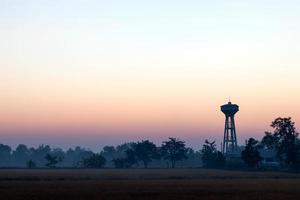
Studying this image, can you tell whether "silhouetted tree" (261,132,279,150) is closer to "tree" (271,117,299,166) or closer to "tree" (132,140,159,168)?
"tree" (271,117,299,166)

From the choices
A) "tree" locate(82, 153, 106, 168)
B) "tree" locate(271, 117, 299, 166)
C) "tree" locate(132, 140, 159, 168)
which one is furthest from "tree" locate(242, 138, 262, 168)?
"tree" locate(132, 140, 159, 168)

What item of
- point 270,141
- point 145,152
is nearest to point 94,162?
point 145,152

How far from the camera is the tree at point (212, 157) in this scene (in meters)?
160

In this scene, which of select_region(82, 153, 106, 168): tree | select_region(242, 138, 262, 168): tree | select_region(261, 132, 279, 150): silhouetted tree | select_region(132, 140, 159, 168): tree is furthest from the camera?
select_region(132, 140, 159, 168): tree

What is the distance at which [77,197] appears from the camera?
45.4m

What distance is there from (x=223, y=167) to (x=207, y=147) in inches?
1363

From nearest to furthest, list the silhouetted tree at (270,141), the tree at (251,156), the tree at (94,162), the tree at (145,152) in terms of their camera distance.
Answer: the tree at (251,156) < the silhouetted tree at (270,141) < the tree at (94,162) < the tree at (145,152)

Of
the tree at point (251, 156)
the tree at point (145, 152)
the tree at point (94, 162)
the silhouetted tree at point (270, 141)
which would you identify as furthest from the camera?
the tree at point (145, 152)

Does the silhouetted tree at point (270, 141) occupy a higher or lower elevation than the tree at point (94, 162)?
higher

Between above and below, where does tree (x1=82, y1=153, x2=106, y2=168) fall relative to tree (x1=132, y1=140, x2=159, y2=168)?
below

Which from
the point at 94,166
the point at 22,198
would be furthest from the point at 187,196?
the point at 94,166

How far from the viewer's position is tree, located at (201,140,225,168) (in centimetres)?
15981

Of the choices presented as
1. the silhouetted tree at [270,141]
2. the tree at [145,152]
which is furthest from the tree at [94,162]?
the silhouetted tree at [270,141]

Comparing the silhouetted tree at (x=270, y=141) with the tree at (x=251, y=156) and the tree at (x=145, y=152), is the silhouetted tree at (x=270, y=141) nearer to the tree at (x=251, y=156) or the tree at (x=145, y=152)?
the tree at (x=251, y=156)
